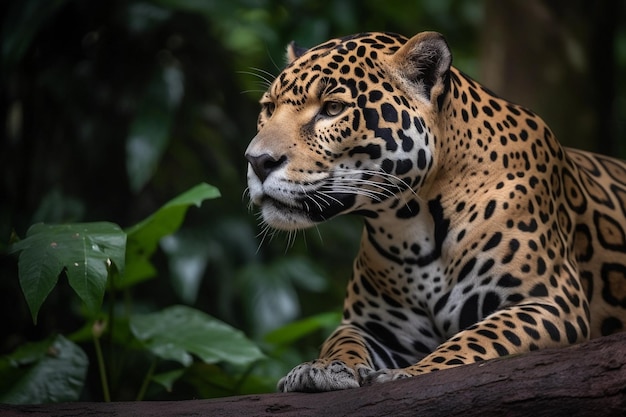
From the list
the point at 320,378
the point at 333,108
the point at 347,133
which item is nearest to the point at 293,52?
the point at 333,108

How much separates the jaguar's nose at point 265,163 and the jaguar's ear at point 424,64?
0.69 meters

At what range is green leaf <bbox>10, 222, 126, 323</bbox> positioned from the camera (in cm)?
399

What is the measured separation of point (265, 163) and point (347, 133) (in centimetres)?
37

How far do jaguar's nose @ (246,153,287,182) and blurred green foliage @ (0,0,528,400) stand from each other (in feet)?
10.9

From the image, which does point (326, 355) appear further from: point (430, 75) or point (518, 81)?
point (518, 81)

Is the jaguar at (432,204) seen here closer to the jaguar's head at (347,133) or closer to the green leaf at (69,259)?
the jaguar's head at (347,133)

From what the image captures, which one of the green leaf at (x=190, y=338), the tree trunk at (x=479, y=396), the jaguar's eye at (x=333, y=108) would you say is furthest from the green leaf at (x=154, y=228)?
the tree trunk at (x=479, y=396)

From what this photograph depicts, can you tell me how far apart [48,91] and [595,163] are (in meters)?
4.86

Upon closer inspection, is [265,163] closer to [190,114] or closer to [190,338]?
[190,338]

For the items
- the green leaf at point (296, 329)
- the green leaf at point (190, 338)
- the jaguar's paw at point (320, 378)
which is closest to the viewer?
the jaguar's paw at point (320, 378)

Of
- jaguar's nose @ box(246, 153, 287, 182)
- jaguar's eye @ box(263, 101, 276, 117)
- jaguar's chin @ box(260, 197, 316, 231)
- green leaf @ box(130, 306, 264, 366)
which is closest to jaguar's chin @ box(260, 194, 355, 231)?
jaguar's chin @ box(260, 197, 316, 231)

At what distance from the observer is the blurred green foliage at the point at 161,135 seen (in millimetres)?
7441

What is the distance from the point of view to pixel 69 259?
4.09 metres

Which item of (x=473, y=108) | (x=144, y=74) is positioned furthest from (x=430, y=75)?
(x=144, y=74)
